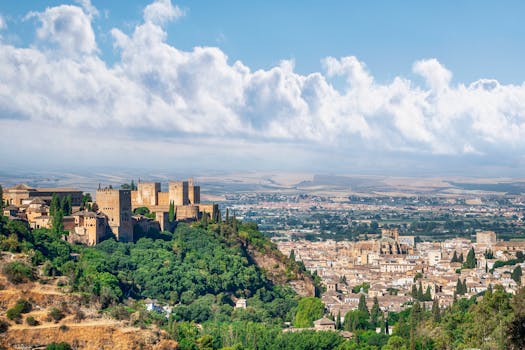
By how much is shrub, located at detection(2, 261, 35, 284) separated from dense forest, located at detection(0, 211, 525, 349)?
0.04m

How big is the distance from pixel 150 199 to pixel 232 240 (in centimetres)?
548

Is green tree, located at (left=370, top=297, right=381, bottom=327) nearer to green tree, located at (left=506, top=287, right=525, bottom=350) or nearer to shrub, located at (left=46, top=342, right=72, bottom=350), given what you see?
green tree, located at (left=506, top=287, right=525, bottom=350)

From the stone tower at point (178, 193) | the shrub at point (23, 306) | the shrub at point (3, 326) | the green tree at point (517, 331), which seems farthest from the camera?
the stone tower at point (178, 193)

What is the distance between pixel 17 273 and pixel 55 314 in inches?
102

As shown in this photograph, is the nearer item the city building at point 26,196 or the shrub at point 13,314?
the shrub at point 13,314

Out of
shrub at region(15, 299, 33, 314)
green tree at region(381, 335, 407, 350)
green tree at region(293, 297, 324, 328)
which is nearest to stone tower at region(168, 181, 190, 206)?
green tree at region(293, 297, 324, 328)

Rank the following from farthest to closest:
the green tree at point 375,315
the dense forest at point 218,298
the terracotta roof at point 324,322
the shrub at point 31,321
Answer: the green tree at point 375,315, the terracotta roof at point 324,322, the dense forest at point 218,298, the shrub at point 31,321

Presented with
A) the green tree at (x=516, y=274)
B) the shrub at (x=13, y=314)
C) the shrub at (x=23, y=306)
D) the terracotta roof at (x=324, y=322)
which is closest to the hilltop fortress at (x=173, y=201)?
the terracotta roof at (x=324, y=322)

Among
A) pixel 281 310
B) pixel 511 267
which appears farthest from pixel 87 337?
pixel 511 267

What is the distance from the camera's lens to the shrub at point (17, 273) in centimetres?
3266

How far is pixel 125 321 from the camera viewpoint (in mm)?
32938

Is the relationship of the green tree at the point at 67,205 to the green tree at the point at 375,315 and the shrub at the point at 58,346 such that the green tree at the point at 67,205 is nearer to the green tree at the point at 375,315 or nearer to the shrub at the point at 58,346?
the shrub at the point at 58,346

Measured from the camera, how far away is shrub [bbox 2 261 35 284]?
32656mm

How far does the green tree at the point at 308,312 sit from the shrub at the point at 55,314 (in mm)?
13484
